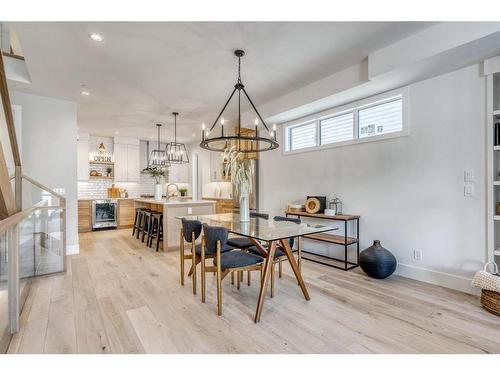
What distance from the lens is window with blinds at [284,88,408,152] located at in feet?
11.3

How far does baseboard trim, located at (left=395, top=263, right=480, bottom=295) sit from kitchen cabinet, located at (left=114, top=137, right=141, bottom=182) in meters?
7.14

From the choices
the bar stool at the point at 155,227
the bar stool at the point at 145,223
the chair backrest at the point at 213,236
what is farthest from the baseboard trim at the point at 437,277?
the bar stool at the point at 145,223

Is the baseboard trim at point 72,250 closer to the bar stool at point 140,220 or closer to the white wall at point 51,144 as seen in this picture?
the white wall at point 51,144

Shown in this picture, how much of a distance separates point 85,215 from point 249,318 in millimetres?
6211

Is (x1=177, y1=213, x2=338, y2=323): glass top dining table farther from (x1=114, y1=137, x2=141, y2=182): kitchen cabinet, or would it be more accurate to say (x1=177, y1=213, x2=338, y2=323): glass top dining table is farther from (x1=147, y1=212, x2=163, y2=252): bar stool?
(x1=114, y1=137, x2=141, y2=182): kitchen cabinet

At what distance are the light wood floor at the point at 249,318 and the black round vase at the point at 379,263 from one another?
0.35 ft

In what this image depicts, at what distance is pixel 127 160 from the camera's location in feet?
25.7

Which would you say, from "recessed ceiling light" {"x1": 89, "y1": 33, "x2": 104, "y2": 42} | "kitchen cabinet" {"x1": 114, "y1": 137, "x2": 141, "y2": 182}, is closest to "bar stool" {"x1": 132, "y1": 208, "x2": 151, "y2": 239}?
"kitchen cabinet" {"x1": 114, "y1": 137, "x2": 141, "y2": 182}

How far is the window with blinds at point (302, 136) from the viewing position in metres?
4.54

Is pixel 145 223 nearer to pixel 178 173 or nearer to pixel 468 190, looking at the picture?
pixel 178 173

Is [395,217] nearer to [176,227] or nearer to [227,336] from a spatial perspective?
[227,336]

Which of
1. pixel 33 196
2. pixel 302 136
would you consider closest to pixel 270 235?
pixel 302 136

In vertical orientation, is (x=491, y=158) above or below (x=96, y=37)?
below
